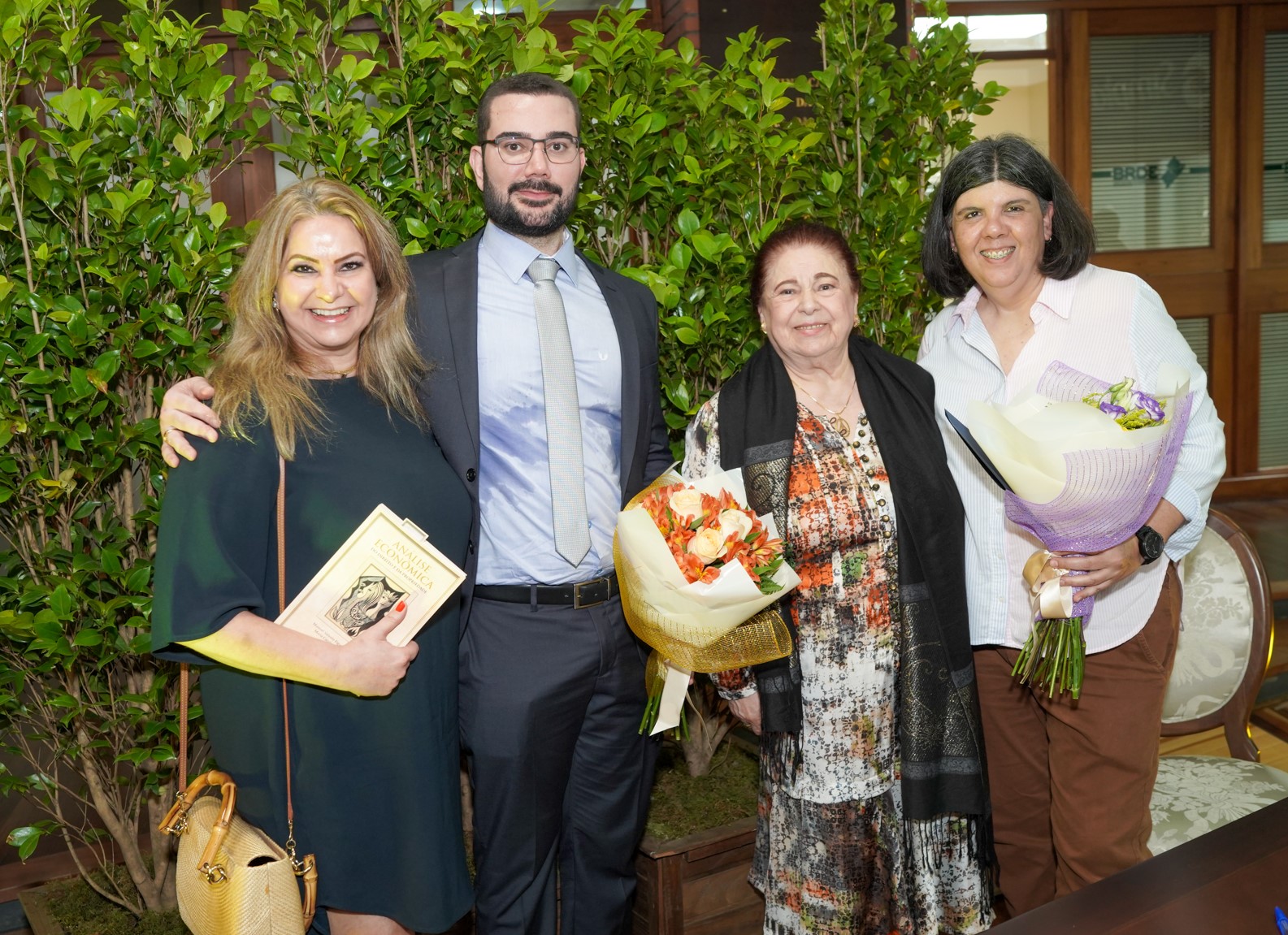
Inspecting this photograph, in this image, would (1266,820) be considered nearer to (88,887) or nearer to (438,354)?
(438,354)

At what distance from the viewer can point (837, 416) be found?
2.19 metres

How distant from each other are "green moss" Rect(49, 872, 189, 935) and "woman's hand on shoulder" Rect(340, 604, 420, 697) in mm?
1160

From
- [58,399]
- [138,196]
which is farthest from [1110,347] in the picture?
[58,399]

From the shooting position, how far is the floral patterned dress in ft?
6.83

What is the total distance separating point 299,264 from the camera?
70.1 inches

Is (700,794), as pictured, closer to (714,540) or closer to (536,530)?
(536,530)

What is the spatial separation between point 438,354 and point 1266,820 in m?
1.54

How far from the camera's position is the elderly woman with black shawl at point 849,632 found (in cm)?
209

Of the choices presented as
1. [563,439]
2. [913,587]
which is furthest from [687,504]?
[913,587]

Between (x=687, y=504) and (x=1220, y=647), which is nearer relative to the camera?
(x=687, y=504)

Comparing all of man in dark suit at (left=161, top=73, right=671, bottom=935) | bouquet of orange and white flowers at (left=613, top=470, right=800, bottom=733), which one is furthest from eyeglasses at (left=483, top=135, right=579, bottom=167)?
bouquet of orange and white flowers at (left=613, top=470, right=800, bottom=733)

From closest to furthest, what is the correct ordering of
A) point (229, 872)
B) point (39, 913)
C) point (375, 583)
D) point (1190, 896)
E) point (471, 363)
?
point (1190, 896) < point (229, 872) < point (375, 583) < point (471, 363) < point (39, 913)

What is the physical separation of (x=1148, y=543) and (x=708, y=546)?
2.94ft

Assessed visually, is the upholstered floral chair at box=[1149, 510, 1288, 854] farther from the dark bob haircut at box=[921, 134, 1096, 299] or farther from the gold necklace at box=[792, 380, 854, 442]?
the gold necklace at box=[792, 380, 854, 442]
